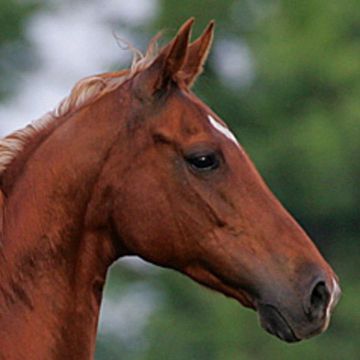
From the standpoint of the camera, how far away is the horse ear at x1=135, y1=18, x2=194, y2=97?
708 centimetres

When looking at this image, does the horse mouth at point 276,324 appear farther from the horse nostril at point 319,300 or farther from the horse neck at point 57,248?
the horse neck at point 57,248

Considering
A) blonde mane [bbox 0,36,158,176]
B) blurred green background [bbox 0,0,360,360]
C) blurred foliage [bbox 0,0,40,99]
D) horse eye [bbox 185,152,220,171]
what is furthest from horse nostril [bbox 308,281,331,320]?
blurred foliage [bbox 0,0,40,99]

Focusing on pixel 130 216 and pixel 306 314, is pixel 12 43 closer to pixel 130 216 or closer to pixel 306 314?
pixel 130 216

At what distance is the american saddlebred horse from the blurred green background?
46.2ft

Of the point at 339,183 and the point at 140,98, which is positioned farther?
the point at 339,183

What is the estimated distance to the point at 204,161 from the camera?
7020 mm

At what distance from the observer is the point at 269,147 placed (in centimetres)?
2353

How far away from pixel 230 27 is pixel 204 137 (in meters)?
18.8

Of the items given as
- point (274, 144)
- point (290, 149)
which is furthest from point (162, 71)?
point (274, 144)

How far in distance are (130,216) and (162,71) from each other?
0.60 m

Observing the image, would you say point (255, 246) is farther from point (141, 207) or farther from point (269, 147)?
point (269, 147)

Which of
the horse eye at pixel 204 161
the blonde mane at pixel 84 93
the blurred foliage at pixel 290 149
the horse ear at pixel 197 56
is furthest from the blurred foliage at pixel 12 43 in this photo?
the horse eye at pixel 204 161

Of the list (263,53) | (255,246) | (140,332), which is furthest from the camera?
(263,53)

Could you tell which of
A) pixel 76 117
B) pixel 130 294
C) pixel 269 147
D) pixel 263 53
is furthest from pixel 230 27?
pixel 76 117
